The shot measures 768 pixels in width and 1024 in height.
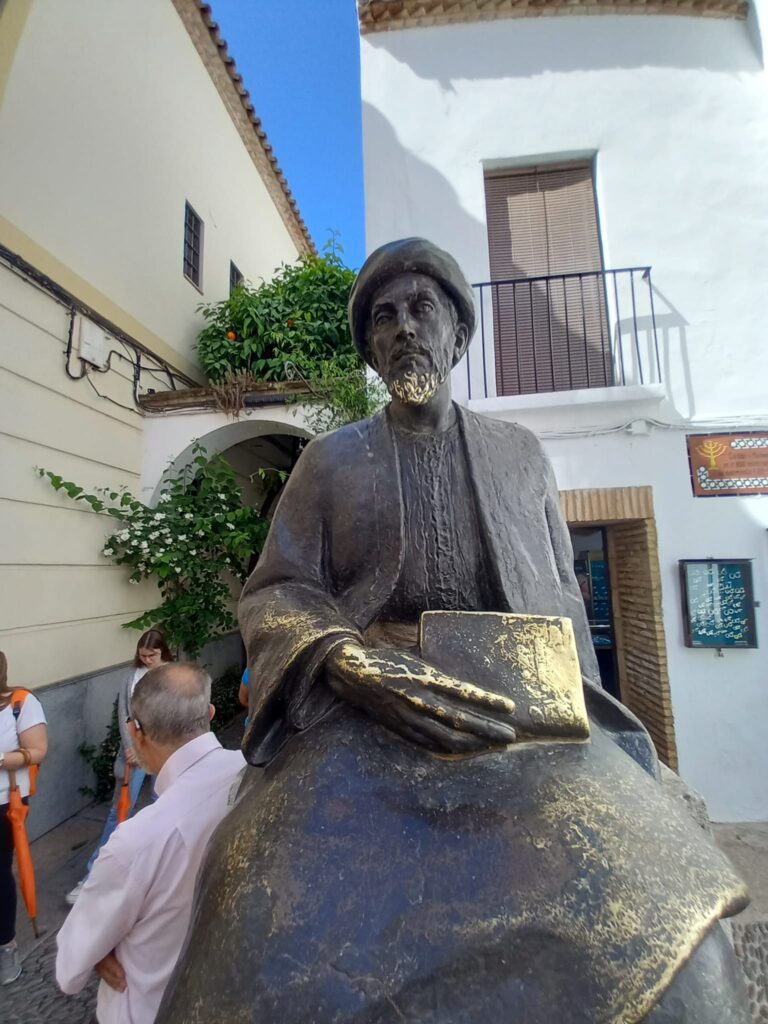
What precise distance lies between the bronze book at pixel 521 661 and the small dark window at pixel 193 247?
285 inches

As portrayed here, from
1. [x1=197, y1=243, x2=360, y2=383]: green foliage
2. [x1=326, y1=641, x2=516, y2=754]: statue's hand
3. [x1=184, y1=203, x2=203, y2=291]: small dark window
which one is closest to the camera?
[x1=326, y1=641, x2=516, y2=754]: statue's hand

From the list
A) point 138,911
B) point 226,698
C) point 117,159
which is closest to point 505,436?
point 138,911

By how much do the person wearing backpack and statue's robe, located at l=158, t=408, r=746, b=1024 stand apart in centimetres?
241

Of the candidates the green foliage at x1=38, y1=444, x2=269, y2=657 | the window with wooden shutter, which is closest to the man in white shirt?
the green foliage at x1=38, y1=444, x2=269, y2=657

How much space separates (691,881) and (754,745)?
13.4ft

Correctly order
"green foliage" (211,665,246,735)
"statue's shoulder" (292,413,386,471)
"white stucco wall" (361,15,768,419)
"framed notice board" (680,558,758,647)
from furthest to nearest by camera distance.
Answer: "green foliage" (211,665,246,735) → "white stucco wall" (361,15,768,419) → "framed notice board" (680,558,758,647) → "statue's shoulder" (292,413,386,471)

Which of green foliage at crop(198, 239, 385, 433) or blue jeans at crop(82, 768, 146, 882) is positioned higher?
green foliage at crop(198, 239, 385, 433)

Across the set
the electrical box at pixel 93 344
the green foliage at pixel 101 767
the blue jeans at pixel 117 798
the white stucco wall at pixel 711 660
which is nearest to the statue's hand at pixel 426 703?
the blue jeans at pixel 117 798

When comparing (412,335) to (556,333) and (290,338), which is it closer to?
(556,333)

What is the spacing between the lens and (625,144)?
185 inches

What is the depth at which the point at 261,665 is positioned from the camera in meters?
1.11

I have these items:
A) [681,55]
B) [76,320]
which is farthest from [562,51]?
[76,320]

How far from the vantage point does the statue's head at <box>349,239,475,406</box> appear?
4.23ft

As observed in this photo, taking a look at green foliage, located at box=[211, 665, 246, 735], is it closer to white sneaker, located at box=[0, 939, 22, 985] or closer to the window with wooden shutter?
white sneaker, located at box=[0, 939, 22, 985]
